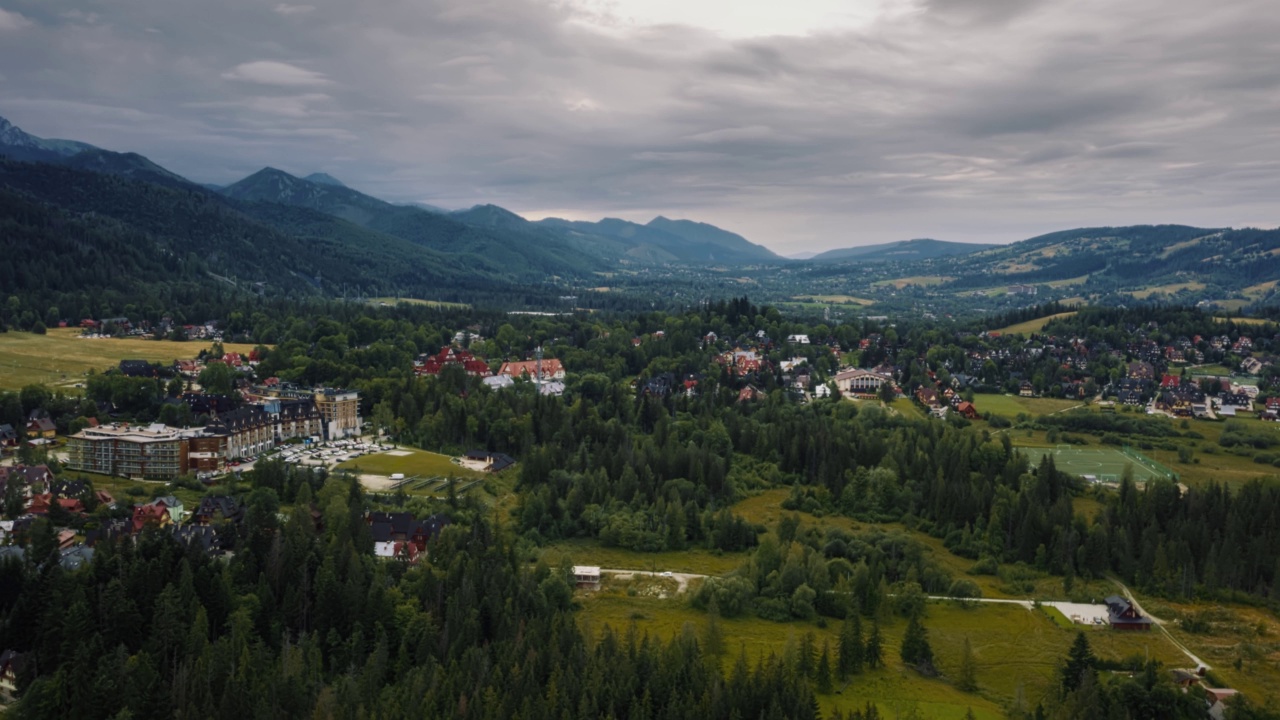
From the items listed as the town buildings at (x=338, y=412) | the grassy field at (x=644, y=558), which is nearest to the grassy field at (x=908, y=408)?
the grassy field at (x=644, y=558)

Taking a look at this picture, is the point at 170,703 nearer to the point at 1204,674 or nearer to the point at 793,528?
the point at 793,528

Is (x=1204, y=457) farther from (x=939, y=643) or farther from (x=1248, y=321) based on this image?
(x=1248, y=321)

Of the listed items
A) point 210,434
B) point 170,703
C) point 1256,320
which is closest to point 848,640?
A: point 170,703

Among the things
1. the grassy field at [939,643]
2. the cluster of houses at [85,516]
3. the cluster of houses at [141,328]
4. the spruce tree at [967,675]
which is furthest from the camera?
the cluster of houses at [141,328]

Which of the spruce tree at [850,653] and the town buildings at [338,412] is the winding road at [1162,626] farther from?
the town buildings at [338,412]

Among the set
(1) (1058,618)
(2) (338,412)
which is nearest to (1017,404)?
(1) (1058,618)

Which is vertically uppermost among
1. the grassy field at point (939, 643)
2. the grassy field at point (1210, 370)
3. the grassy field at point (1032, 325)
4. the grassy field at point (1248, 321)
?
the grassy field at point (1248, 321)

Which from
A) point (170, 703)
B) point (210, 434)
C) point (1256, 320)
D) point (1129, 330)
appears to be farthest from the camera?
point (1256, 320)

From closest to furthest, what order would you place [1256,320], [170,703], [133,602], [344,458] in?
[170,703] → [133,602] → [344,458] → [1256,320]
